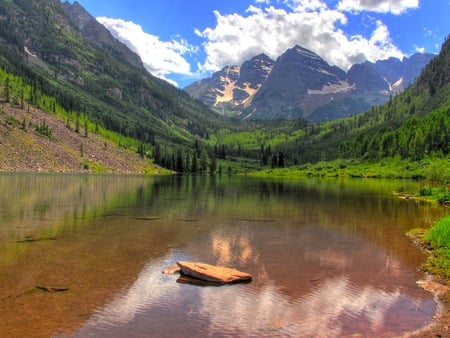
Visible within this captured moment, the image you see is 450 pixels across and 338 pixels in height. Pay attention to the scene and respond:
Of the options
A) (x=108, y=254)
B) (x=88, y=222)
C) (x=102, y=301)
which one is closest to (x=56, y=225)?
(x=88, y=222)

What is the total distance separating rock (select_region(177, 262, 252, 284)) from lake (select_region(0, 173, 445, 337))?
2.55 feet

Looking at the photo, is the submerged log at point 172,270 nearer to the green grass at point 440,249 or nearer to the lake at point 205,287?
the lake at point 205,287

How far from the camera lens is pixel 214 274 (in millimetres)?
25031

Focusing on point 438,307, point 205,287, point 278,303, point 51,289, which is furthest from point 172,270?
point 438,307

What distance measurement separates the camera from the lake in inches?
717

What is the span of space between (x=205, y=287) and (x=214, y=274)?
58.2 inches

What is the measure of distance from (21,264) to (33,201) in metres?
43.5

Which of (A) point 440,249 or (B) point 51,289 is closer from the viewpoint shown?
(B) point 51,289

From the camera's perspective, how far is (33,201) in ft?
219

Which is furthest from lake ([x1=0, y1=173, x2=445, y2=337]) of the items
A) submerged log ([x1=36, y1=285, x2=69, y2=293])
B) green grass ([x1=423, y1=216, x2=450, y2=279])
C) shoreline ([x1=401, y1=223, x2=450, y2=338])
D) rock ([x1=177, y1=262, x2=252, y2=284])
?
green grass ([x1=423, y1=216, x2=450, y2=279])

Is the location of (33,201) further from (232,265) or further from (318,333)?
(318,333)

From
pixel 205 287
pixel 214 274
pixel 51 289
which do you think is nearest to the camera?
pixel 51 289

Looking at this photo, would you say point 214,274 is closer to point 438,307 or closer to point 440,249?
point 438,307

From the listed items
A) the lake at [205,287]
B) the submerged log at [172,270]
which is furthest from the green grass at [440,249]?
the submerged log at [172,270]
